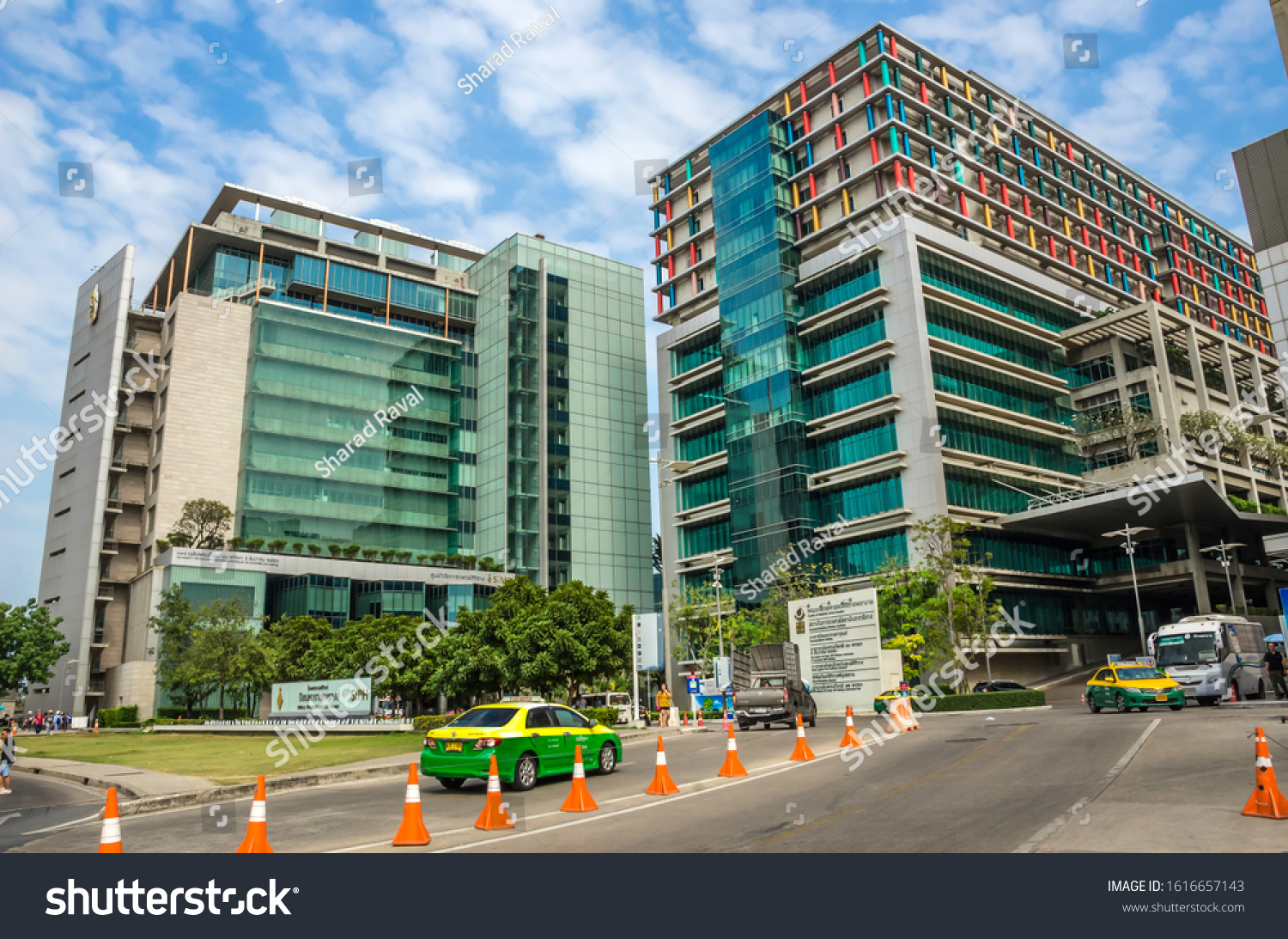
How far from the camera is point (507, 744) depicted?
15.0m

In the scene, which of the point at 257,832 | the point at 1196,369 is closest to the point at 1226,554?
the point at 1196,369

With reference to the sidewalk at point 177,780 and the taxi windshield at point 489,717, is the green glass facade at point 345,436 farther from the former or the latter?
the taxi windshield at point 489,717

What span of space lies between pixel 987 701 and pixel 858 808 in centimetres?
2953

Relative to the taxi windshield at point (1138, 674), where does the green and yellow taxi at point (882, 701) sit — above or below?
below

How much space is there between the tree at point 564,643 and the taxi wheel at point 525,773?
19.6m

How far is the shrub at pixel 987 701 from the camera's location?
3747 centimetres

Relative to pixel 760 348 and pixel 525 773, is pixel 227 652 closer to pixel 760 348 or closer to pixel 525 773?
pixel 525 773

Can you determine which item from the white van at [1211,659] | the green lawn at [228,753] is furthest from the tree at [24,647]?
the white van at [1211,659]

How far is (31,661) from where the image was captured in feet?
213

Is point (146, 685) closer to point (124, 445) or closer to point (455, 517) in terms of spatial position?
point (124, 445)

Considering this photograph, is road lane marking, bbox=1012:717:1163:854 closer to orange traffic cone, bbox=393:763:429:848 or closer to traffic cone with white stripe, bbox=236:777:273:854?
orange traffic cone, bbox=393:763:429:848

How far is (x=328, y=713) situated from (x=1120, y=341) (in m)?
67.8

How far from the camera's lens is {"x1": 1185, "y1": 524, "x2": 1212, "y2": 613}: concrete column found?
61250 millimetres

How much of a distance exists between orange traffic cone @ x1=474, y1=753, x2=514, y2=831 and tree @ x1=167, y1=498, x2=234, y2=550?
6978 centimetres
